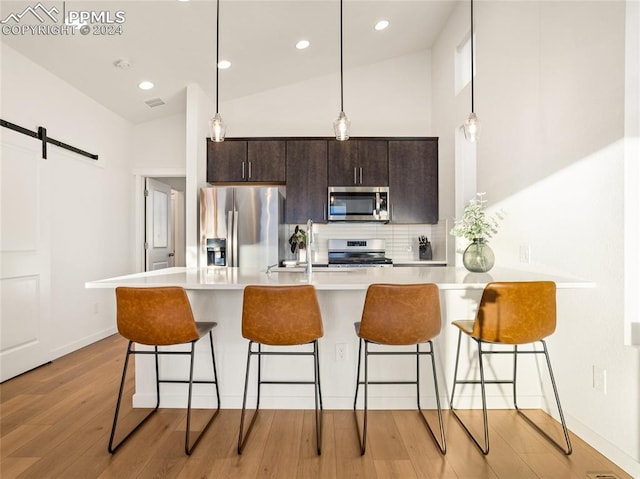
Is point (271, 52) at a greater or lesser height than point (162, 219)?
greater

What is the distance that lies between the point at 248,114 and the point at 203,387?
3.61m

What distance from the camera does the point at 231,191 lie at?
407 cm

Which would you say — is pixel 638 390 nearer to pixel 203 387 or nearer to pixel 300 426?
pixel 300 426

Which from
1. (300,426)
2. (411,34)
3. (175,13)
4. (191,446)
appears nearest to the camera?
(191,446)

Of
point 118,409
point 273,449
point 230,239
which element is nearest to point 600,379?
point 273,449

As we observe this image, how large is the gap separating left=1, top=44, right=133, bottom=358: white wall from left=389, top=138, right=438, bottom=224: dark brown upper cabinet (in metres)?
3.46

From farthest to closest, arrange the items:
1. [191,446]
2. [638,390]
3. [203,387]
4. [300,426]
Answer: [203,387], [300,426], [191,446], [638,390]

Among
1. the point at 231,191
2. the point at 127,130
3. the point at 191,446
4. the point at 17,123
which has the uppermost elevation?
the point at 127,130

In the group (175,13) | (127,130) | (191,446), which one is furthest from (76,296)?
(175,13)

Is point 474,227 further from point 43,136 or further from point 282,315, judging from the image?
point 43,136

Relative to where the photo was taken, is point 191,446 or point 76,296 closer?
point 191,446

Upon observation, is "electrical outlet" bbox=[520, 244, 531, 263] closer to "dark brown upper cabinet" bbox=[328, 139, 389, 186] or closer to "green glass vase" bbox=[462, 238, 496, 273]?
"green glass vase" bbox=[462, 238, 496, 273]

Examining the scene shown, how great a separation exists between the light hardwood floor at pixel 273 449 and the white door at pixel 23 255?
687 millimetres

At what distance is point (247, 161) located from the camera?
4504 millimetres
